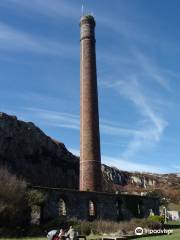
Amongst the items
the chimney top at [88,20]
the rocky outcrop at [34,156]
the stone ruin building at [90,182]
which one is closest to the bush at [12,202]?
the stone ruin building at [90,182]

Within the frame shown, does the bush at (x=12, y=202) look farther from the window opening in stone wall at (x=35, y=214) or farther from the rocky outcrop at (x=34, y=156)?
the rocky outcrop at (x=34, y=156)

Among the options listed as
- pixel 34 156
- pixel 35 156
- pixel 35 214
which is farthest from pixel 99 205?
pixel 35 156

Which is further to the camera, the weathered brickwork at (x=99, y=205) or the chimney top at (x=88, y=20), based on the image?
the chimney top at (x=88, y=20)

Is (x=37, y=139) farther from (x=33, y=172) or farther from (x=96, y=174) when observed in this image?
(x=96, y=174)

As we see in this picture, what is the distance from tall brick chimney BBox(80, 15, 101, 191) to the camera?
34562 millimetres

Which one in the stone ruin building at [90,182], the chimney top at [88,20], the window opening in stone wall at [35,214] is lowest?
the window opening in stone wall at [35,214]

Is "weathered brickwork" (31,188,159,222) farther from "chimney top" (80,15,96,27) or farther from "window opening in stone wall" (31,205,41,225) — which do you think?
"chimney top" (80,15,96,27)

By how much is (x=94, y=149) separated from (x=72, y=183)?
29.4m

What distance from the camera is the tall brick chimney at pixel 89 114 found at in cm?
3456

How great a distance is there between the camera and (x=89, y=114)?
35.9 metres

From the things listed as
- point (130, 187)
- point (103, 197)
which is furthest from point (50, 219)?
point (130, 187)

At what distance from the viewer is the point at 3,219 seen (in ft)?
74.7

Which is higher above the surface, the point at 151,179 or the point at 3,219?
the point at 151,179

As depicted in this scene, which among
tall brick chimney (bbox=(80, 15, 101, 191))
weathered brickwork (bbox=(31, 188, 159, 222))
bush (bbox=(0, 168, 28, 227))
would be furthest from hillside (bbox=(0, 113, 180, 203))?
bush (bbox=(0, 168, 28, 227))
